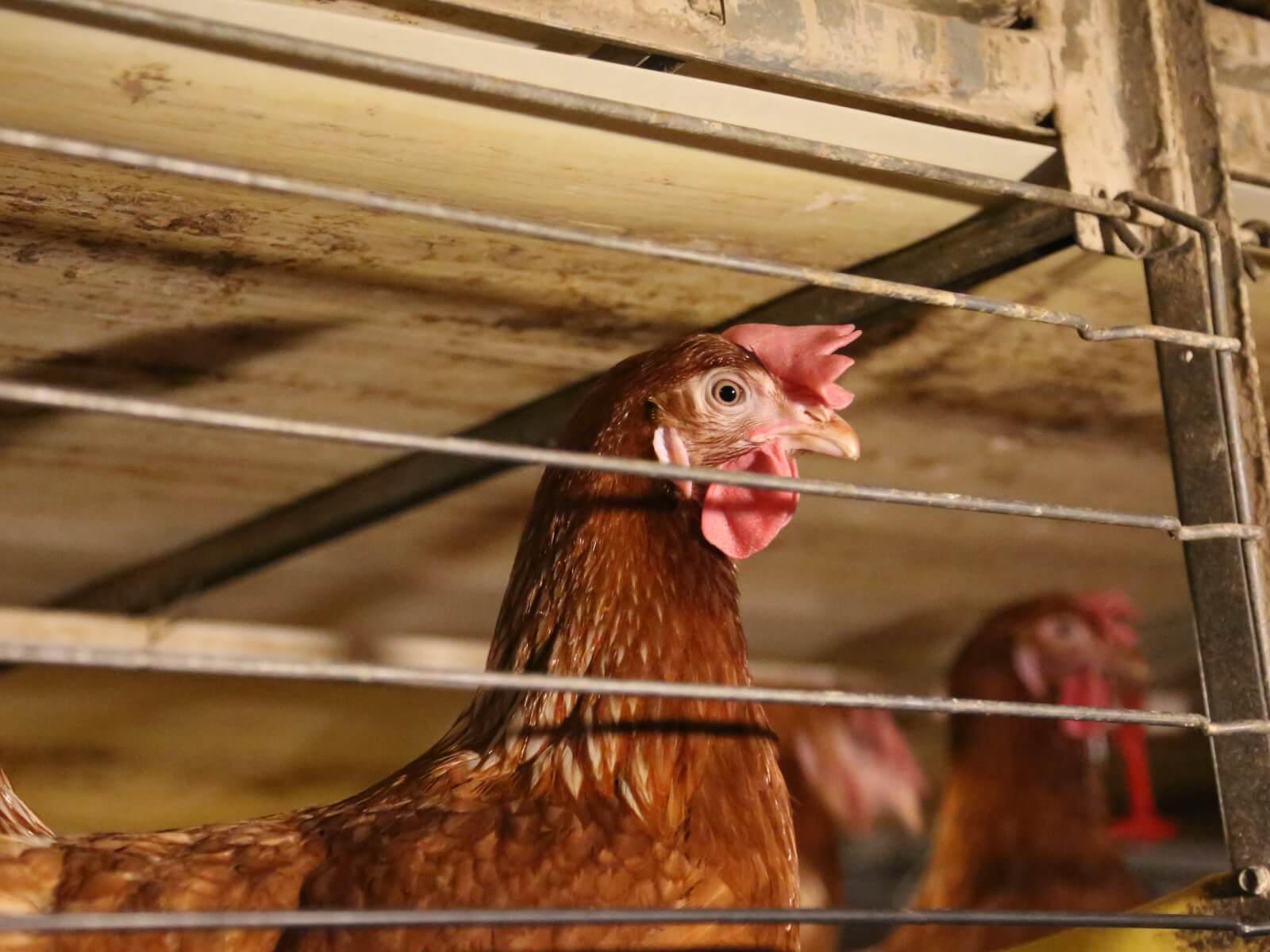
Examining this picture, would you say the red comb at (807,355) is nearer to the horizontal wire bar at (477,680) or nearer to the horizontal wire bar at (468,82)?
the horizontal wire bar at (468,82)

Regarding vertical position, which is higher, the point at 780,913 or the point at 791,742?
the point at 791,742

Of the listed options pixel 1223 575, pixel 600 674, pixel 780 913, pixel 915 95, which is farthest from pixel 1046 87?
pixel 780 913

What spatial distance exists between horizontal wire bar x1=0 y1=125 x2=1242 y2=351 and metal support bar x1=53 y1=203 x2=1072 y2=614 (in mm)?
239

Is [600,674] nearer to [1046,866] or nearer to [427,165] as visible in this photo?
[427,165]

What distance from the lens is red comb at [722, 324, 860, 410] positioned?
5.77ft

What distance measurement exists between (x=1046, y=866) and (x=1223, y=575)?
1.49m

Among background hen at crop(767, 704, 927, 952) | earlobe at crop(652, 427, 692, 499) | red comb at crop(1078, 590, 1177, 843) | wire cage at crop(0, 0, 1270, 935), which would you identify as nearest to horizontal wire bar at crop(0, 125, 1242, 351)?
wire cage at crop(0, 0, 1270, 935)

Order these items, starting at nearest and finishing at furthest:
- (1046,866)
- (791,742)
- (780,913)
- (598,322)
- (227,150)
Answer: (780,913) → (227,150) → (598,322) → (1046,866) → (791,742)

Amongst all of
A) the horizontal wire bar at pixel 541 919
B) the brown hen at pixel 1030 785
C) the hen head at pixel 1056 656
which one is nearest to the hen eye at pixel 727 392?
the horizontal wire bar at pixel 541 919

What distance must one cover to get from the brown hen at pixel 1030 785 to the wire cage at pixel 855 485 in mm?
1248

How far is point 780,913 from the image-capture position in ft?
4.09

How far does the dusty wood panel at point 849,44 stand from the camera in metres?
1.43

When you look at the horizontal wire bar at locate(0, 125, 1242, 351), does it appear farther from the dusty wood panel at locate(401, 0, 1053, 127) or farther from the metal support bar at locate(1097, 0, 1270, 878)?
the dusty wood panel at locate(401, 0, 1053, 127)

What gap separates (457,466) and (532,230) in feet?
3.72
